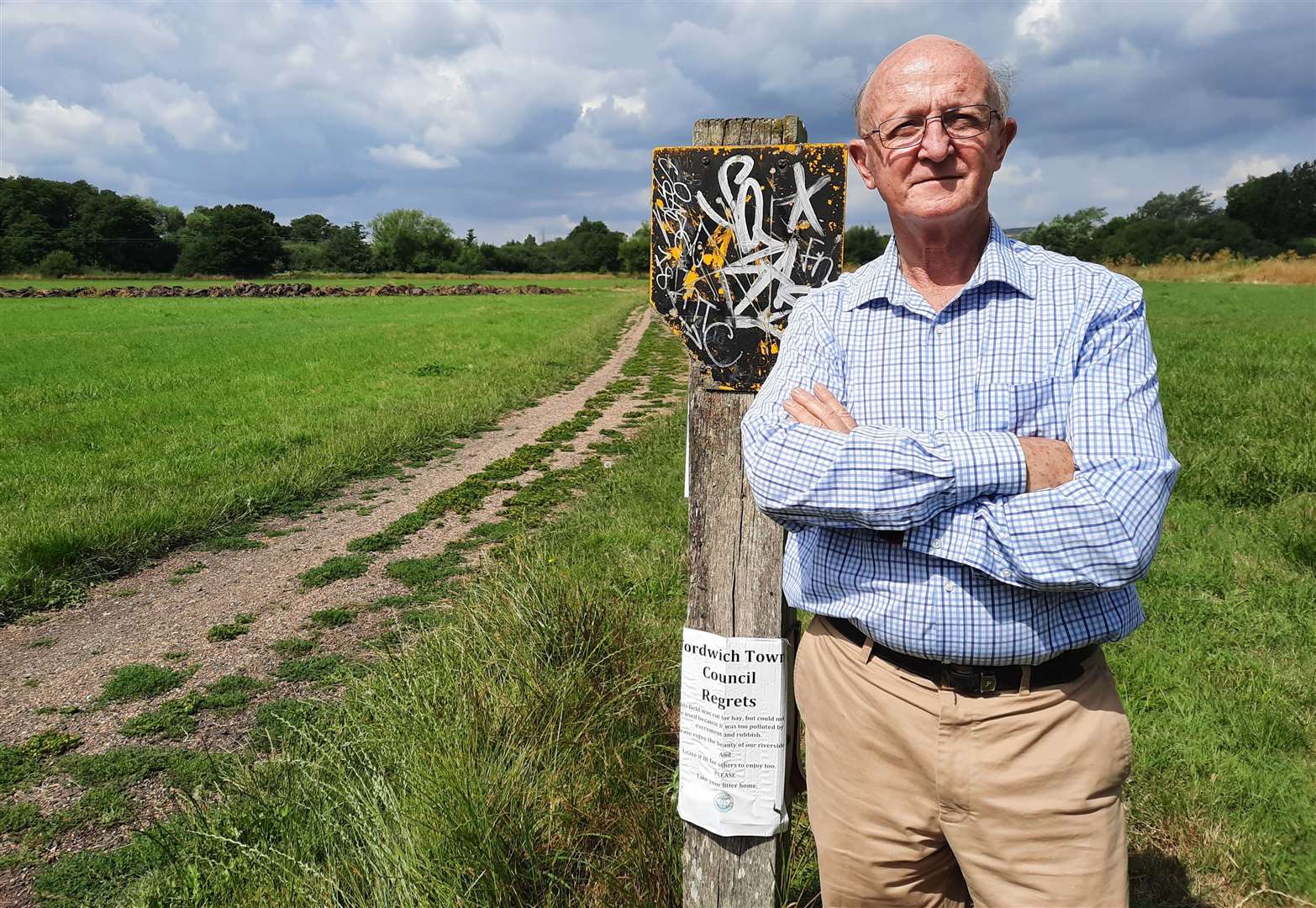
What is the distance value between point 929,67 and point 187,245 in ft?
305

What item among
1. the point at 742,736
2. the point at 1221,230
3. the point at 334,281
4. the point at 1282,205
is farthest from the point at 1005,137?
the point at 1282,205

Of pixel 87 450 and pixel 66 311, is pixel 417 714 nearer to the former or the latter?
pixel 87 450

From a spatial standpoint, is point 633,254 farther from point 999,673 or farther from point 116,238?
point 999,673

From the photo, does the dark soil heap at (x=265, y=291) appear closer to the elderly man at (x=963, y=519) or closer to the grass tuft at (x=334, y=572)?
the grass tuft at (x=334, y=572)

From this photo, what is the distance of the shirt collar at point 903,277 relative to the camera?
70.6 inches

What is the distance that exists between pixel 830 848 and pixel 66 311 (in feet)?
129

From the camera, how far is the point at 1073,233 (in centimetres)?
7769

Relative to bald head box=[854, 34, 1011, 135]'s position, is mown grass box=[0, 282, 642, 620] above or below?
below

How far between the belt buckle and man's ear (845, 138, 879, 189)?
108 centimetres

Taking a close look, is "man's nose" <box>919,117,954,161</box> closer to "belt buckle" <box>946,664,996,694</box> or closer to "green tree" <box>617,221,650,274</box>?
"belt buckle" <box>946,664,996,694</box>

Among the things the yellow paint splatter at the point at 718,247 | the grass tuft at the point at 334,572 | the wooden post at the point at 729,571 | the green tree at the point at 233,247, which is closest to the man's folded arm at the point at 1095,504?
the wooden post at the point at 729,571

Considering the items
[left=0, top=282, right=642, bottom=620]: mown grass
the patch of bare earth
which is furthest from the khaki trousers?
[left=0, top=282, right=642, bottom=620]: mown grass

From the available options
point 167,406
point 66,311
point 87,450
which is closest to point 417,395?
point 167,406

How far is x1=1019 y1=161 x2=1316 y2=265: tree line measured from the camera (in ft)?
216
